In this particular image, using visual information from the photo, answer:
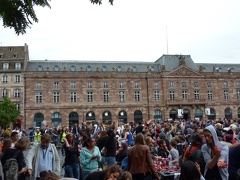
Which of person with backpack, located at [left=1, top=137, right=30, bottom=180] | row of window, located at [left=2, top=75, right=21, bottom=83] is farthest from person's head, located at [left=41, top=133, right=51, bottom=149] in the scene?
row of window, located at [left=2, top=75, right=21, bottom=83]

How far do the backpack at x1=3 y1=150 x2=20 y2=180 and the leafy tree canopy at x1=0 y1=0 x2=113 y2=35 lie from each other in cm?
412

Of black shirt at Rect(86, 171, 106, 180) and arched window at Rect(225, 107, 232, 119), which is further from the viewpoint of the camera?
arched window at Rect(225, 107, 232, 119)

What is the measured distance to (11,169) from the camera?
5.56m

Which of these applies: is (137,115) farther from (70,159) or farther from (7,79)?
(70,159)

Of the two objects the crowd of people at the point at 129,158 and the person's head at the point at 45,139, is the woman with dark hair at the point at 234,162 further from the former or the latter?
the person's head at the point at 45,139

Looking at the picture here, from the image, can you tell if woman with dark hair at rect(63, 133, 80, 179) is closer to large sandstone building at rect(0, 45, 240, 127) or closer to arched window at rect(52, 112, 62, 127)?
large sandstone building at rect(0, 45, 240, 127)

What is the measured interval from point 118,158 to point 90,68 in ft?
142

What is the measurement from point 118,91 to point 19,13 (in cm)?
4720

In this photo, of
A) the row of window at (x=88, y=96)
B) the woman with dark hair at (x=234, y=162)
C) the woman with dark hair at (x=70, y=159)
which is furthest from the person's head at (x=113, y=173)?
the row of window at (x=88, y=96)

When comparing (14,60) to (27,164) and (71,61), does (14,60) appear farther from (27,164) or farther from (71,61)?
(27,164)

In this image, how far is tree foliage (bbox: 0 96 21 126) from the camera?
40875 millimetres

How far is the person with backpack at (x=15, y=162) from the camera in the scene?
5.55 metres

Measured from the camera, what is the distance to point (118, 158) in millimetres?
9180

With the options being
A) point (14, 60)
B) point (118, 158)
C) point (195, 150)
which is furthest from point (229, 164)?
point (14, 60)
